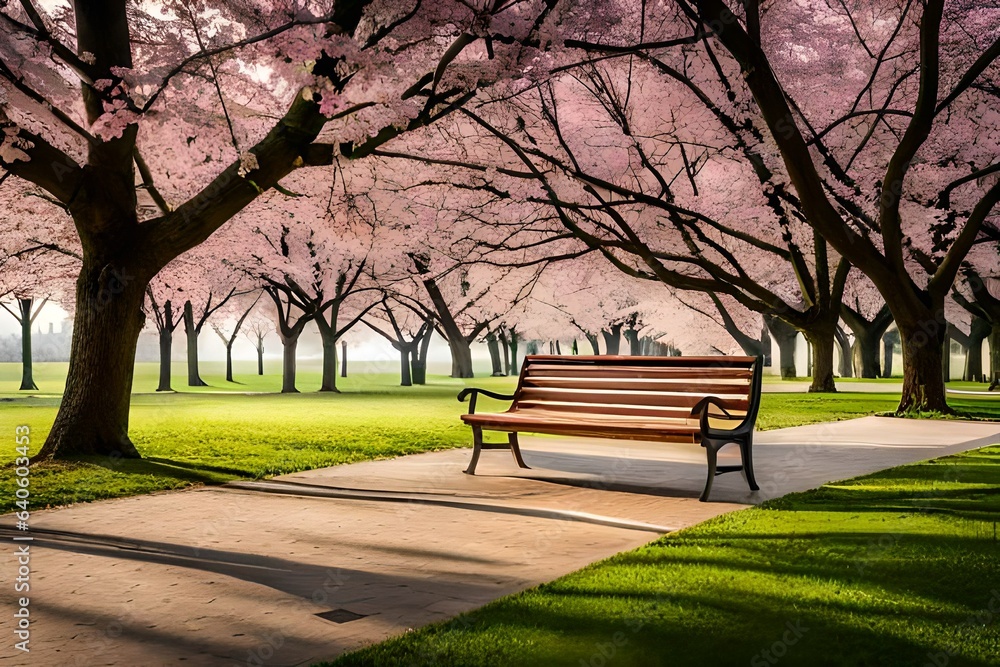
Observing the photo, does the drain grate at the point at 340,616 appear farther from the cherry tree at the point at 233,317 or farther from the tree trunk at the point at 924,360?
the cherry tree at the point at 233,317

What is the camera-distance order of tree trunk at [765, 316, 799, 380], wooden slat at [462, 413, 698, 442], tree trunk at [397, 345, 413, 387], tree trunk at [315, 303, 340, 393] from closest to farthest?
1. wooden slat at [462, 413, 698, 442]
2. tree trunk at [315, 303, 340, 393]
3. tree trunk at [765, 316, 799, 380]
4. tree trunk at [397, 345, 413, 387]

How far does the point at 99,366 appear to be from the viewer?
9.05 m

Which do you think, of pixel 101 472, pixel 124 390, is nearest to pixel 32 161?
pixel 124 390

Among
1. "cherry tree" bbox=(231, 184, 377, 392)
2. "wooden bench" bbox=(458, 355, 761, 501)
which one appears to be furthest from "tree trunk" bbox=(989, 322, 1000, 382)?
"wooden bench" bbox=(458, 355, 761, 501)

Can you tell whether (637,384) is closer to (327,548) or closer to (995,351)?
(327,548)

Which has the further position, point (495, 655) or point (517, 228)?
point (517, 228)

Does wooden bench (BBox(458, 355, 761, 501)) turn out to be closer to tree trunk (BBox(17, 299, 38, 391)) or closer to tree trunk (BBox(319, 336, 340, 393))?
tree trunk (BBox(319, 336, 340, 393))

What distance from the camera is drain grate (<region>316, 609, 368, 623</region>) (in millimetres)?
3842

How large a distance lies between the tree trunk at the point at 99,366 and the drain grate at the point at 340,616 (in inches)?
233

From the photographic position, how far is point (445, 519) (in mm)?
6215

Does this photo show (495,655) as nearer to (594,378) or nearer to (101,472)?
(594,378)

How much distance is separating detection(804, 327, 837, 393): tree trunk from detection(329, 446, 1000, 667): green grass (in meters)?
17.2

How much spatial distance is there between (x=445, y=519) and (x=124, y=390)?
484cm

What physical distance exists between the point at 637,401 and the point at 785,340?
1182 inches
